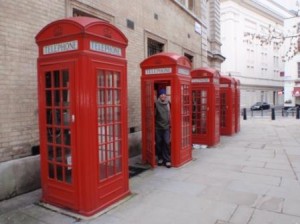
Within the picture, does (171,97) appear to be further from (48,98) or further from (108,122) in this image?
(48,98)

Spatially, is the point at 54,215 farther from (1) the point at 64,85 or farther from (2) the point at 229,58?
(2) the point at 229,58

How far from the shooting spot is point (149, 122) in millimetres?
7098

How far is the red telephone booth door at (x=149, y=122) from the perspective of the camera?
6943 millimetres

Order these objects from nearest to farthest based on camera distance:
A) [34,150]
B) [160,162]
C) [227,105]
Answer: [34,150], [160,162], [227,105]

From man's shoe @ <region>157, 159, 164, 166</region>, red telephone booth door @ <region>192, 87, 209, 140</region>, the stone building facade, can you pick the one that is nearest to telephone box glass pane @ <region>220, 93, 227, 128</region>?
red telephone booth door @ <region>192, 87, 209, 140</region>

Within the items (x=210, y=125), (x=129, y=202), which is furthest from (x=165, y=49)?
(x=129, y=202)

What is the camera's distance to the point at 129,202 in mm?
4848

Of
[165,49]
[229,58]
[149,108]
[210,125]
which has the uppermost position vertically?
[229,58]

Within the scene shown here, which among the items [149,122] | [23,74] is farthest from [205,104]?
[23,74]

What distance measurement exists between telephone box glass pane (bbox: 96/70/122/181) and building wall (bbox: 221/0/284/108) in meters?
34.9

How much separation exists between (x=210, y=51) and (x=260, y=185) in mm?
13887

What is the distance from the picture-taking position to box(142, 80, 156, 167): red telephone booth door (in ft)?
22.8

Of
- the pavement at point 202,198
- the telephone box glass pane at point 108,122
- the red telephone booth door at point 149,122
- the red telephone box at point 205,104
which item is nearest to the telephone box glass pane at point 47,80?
the telephone box glass pane at point 108,122

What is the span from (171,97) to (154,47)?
425 centimetres
